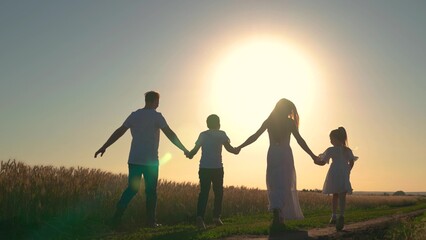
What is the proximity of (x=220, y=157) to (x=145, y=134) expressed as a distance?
7.47 ft

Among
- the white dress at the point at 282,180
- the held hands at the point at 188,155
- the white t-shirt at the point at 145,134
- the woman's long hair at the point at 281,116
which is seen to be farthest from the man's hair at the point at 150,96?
the white dress at the point at 282,180

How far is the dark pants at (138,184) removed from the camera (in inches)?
440

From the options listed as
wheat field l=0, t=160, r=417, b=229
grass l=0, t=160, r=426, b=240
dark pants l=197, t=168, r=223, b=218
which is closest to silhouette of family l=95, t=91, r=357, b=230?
dark pants l=197, t=168, r=223, b=218

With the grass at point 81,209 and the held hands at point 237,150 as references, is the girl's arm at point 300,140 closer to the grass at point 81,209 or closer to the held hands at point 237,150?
the held hands at point 237,150

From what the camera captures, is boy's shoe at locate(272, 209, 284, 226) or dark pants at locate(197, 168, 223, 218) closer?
boy's shoe at locate(272, 209, 284, 226)

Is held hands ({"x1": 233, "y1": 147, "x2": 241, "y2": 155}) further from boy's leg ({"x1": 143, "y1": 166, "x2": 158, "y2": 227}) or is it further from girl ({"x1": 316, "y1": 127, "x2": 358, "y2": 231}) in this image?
girl ({"x1": 316, "y1": 127, "x2": 358, "y2": 231})

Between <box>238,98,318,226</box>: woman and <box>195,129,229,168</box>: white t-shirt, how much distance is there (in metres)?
1.85

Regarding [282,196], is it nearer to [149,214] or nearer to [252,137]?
[252,137]

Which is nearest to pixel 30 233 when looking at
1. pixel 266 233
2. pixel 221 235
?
pixel 221 235

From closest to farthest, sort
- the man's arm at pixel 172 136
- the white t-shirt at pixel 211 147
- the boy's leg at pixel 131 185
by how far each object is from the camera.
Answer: the boy's leg at pixel 131 185 < the man's arm at pixel 172 136 < the white t-shirt at pixel 211 147

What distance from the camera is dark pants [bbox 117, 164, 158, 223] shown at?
11.2 meters

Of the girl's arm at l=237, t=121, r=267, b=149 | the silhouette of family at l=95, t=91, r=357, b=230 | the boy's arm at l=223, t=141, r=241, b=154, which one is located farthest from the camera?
the boy's arm at l=223, t=141, r=241, b=154

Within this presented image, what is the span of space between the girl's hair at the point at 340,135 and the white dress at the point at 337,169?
21 centimetres

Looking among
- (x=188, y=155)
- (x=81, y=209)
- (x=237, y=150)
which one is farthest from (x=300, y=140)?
(x=81, y=209)
